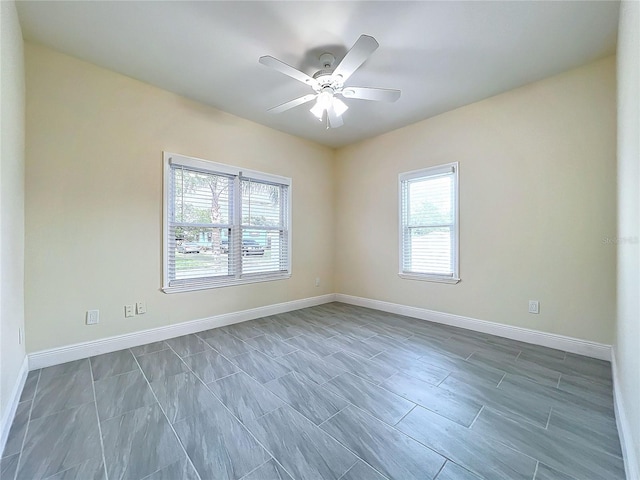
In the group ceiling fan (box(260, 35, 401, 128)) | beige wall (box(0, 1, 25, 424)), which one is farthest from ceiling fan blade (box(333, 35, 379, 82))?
beige wall (box(0, 1, 25, 424))

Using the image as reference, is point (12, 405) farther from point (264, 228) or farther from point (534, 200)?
point (534, 200)

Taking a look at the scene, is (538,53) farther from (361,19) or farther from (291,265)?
(291,265)

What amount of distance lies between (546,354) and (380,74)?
3201 mm

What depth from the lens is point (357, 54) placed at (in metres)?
1.91

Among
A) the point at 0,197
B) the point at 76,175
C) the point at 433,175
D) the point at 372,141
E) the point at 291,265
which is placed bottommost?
the point at 291,265

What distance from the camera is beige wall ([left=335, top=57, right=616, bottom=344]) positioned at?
2469 millimetres

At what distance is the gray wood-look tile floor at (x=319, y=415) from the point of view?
4.24ft

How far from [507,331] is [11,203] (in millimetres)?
4576

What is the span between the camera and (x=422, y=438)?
148cm

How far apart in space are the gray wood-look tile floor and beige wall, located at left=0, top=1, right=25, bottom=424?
Answer: 1.25 ft

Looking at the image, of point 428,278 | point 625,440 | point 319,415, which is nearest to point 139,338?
point 319,415

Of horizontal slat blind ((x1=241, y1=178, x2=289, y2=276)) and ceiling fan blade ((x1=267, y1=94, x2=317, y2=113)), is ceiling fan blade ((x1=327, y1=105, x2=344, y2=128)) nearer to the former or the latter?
ceiling fan blade ((x1=267, y1=94, x2=317, y2=113))

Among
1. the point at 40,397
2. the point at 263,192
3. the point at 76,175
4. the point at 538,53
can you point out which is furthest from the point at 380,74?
the point at 40,397

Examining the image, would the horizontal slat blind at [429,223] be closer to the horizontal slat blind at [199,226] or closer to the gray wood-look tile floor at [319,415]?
the gray wood-look tile floor at [319,415]
